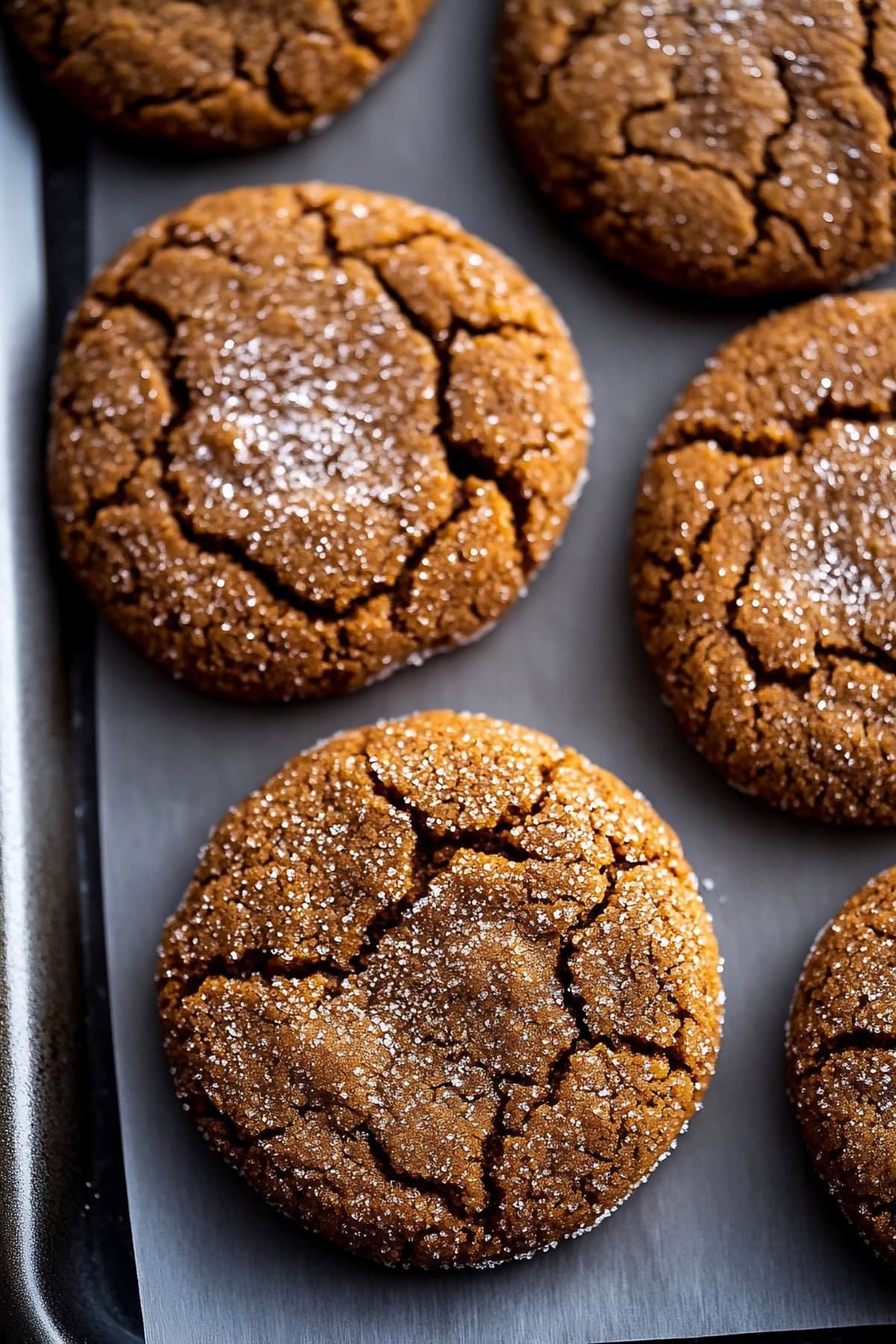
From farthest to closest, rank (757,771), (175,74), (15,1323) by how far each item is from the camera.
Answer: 1. (175,74)
2. (757,771)
3. (15,1323)

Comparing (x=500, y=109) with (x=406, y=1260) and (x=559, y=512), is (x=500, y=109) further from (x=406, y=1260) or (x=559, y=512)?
(x=406, y=1260)

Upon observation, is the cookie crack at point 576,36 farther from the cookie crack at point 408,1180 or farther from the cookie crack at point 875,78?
the cookie crack at point 408,1180

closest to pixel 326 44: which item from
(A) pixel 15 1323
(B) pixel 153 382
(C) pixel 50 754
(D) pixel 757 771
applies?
(B) pixel 153 382

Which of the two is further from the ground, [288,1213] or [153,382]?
[153,382]

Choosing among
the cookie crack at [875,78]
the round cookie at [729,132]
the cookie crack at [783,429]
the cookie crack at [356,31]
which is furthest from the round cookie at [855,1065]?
the cookie crack at [356,31]

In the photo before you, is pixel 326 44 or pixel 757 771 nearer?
pixel 757 771

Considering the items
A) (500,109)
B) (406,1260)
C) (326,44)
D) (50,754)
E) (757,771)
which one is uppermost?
(326,44)

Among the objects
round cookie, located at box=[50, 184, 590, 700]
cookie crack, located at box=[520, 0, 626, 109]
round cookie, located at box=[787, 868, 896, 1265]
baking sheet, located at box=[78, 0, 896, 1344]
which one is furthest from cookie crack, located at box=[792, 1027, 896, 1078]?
cookie crack, located at box=[520, 0, 626, 109]

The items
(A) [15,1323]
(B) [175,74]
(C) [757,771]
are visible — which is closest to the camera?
(A) [15,1323]
